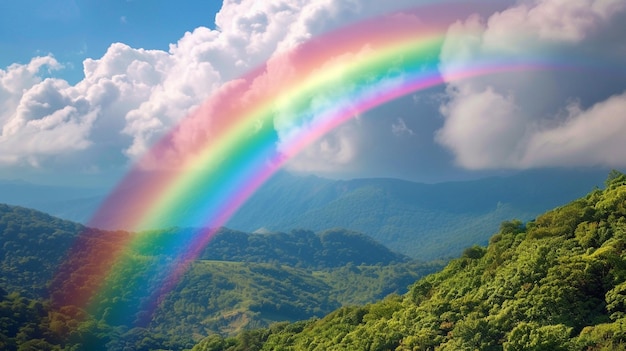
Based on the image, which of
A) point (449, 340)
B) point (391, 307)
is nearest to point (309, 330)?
point (391, 307)

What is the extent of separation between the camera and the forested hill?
48.9m

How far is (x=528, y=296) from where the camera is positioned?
56000 mm

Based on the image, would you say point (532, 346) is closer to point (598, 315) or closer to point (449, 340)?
point (598, 315)

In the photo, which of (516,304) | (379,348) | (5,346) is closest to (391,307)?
(379,348)

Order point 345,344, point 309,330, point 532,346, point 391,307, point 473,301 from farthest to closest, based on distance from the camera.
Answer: point 309,330, point 391,307, point 345,344, point 473,301, point 532,346

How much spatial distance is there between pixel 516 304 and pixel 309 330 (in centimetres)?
5797

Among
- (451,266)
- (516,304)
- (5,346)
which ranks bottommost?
(5,346)

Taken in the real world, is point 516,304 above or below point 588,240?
below

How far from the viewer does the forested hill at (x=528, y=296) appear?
160 ft

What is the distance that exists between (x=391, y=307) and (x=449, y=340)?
2947cm

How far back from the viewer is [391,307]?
3474 inches

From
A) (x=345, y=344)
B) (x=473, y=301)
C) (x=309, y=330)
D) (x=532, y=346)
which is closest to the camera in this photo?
(x=532, y=346)

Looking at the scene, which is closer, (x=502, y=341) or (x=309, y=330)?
(x=502, y=341)

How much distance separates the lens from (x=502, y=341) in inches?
2094
